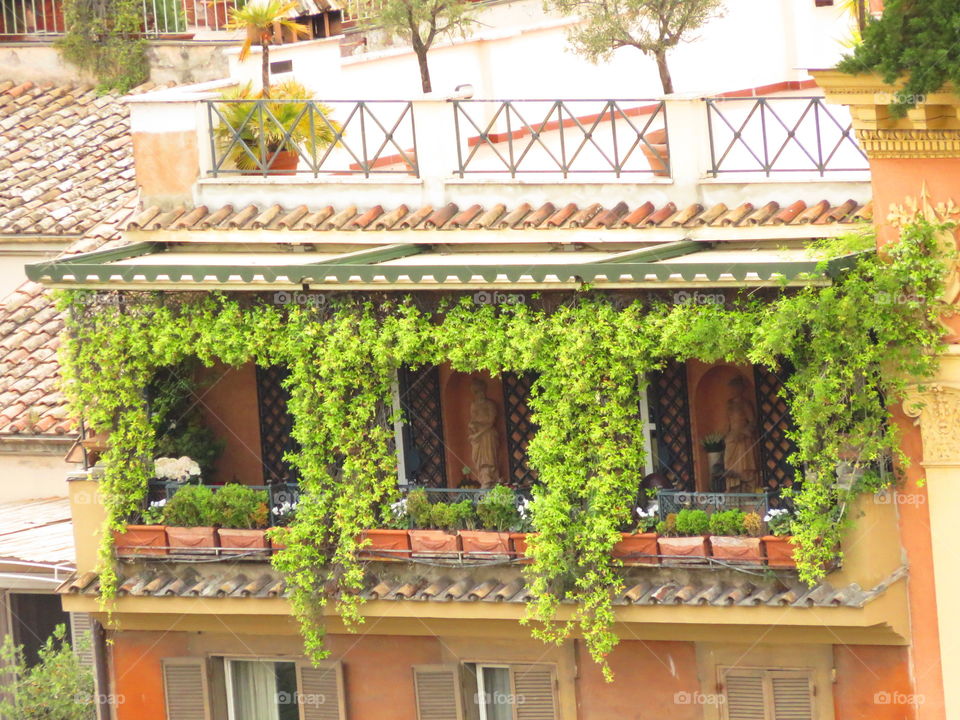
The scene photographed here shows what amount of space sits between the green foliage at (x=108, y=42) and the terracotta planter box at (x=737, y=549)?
493 inches

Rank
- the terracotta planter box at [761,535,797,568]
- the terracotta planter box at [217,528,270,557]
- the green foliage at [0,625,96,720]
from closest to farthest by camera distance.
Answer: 1. the terracotta planter box at [761,535,797,568]
2. the terracotta planter box at [217,528,270,557]
3. the green foliage at [0,625,96,720]

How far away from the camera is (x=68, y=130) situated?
99.8 feet

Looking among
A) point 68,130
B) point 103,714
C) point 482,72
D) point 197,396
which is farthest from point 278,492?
point 68,130

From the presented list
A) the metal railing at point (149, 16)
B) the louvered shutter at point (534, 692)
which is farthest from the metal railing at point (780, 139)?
the metal railing at point (149, 16)

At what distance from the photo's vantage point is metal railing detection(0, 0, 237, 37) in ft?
105

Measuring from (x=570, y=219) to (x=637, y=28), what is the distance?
174 inches

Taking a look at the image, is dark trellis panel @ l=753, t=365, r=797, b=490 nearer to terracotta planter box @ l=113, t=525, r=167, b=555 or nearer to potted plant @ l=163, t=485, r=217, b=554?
potted plant @ l=163, t=485, r=217, b=554

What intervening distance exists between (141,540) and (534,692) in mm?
3955

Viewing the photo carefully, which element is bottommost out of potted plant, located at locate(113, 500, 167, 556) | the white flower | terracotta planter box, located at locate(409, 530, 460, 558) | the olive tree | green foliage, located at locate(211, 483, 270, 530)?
terracotta planter box, located at locate(409, 530, 460, 558)

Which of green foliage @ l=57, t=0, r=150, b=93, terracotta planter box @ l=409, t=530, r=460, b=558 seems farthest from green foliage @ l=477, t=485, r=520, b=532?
green foliage @ l=57, t=0, r=150, b=93

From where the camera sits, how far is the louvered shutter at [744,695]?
74.0ft

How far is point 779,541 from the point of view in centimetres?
2152

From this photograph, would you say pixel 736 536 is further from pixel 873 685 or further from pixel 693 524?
pixel 873 685

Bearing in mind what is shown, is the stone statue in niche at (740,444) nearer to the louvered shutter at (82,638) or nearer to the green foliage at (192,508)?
the green foliage at (192,508)
